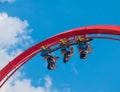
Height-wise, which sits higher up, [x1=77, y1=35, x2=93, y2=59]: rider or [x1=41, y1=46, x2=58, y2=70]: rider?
[x1=77, y1=35, x2=93, y2=59]: rider

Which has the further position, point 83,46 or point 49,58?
point 49,58

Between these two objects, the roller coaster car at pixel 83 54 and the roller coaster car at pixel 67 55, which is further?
the roller coaster car at pixel 67 55

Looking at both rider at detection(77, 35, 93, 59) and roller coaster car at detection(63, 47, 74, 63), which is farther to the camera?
roller coaster car at detection(63, 47, 74, 63)

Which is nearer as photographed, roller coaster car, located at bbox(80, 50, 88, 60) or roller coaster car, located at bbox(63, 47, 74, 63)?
roller coaster car, located at bbox(80, 50, 88, 60)

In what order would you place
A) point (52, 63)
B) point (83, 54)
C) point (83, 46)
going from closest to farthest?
1. point (83, 54)
2. point (83, 46)
3. point (52, 63)

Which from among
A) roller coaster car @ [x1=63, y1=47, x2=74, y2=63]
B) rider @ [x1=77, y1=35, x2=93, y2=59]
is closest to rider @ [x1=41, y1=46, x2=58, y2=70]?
roller coaster car @ [x1=63, y1=47, x2=74, y2=63]

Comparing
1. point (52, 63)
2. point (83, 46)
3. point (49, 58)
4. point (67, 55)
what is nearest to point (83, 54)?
point (83, 46)

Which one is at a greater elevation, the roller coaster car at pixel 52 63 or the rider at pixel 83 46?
the rider at pixel 83 46

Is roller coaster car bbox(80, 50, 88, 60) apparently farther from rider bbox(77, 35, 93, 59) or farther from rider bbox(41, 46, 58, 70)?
rider bbox(41, 46, 58, 70)

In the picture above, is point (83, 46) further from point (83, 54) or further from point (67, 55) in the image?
point (67, 55)

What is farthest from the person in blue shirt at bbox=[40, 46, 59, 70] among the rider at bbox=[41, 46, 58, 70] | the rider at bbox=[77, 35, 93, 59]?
the rider at bbox=[77, 35, 93, 59]

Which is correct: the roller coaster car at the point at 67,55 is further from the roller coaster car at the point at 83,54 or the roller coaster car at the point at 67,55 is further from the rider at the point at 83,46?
the roller coaster car at the point at 83,54

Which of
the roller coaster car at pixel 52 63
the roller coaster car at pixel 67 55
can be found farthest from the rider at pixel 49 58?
the roller coaster car at pixel 67 55

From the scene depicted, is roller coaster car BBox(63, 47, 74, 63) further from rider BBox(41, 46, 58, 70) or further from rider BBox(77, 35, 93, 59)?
rider BBox(41, 46, 58, 70)
